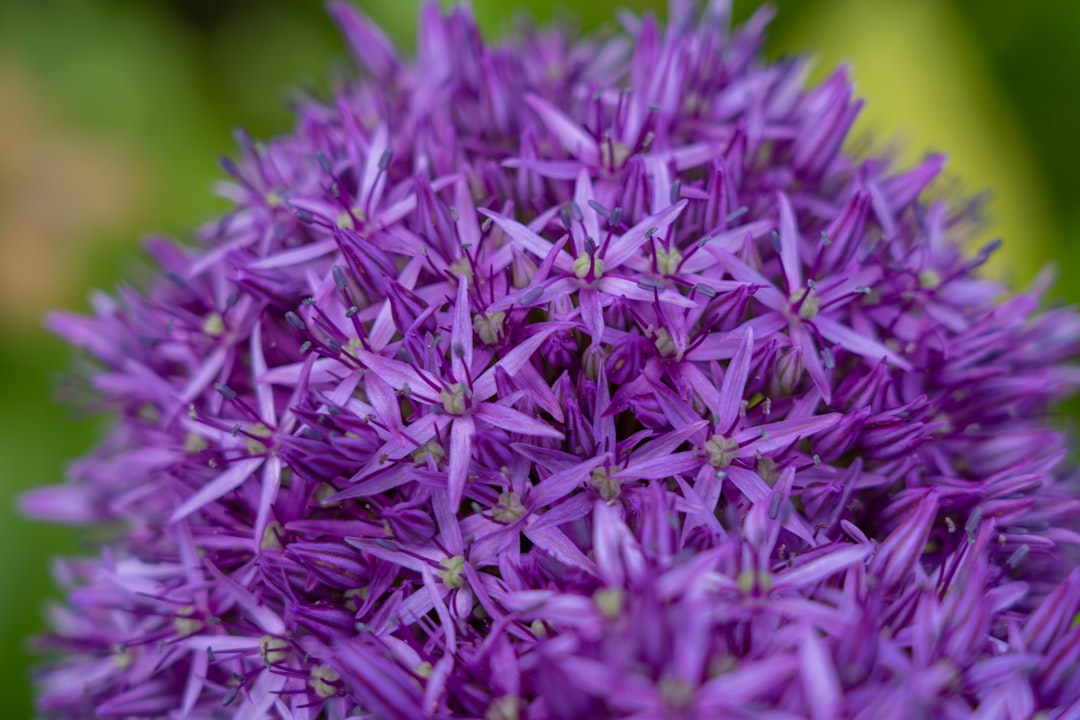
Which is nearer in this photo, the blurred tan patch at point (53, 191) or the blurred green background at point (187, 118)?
the blurred green background at point (187, 118)

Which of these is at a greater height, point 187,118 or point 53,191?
point 187,118

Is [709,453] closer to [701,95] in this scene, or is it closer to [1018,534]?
[1018,534]

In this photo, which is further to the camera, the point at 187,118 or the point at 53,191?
the point at 187,118

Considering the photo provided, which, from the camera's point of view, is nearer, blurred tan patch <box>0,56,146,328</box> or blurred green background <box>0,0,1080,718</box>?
blurred green background <box>0,0,1080,718</box>

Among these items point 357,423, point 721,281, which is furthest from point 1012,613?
point 357,423
